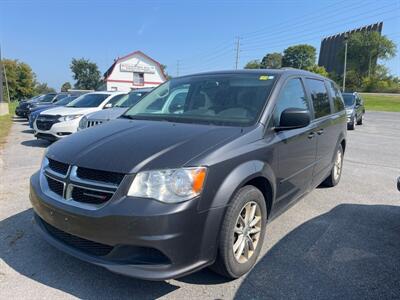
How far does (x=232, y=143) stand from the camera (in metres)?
2.84

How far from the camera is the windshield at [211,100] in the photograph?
343cm

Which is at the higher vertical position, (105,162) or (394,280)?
(105,162)

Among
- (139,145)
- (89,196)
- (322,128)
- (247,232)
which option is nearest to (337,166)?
(322,128)

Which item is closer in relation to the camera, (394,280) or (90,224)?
(90,224)

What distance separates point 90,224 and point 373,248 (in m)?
2.94

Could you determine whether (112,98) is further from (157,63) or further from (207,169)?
(157,63)

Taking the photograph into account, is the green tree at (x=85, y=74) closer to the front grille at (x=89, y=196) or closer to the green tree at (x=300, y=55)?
the green tree at (x=300, y=55)

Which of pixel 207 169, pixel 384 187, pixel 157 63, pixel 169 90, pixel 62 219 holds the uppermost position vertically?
pixel 157 63

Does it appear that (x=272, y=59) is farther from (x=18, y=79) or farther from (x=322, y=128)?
(x=322, y=128)

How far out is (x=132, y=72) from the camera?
5444 cm

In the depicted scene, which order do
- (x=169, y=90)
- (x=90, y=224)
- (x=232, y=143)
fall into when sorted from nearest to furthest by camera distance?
(x=90, y=224) < (x=232, y=143) < (x=169, y=90)

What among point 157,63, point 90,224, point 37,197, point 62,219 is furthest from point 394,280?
point 157,63

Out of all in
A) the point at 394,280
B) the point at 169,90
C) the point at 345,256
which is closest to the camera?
the point at 394,280

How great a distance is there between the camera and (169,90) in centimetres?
434
